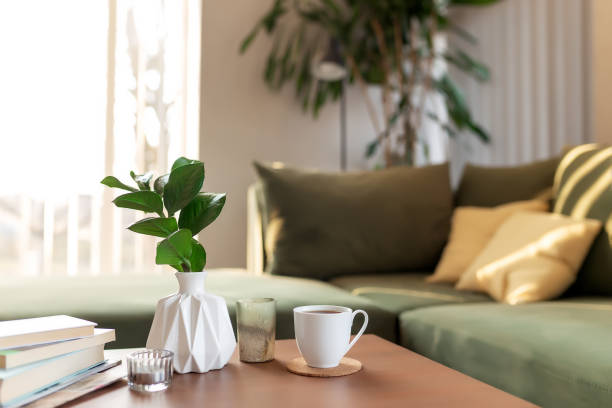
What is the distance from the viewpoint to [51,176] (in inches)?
126

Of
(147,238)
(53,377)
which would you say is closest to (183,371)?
(53,377)

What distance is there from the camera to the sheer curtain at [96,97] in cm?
314

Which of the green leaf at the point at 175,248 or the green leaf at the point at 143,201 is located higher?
the green leaf at the point at 143,201

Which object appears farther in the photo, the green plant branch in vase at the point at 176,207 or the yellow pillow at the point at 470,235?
the yellow pillow at the point at 470,235

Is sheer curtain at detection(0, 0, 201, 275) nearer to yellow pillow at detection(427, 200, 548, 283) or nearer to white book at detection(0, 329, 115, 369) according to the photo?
yellow pillow at detection(427, 200, 548, 283)

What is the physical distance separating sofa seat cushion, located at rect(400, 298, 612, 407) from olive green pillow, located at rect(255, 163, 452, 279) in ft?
2.06

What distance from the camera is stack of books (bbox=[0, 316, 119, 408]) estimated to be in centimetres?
74

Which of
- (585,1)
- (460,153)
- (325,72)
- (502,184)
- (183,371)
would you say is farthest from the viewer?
(460,153)

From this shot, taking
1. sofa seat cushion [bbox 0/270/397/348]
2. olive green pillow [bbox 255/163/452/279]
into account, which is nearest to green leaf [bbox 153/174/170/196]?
sofa seat cushion [bbox 0/270/397/348]

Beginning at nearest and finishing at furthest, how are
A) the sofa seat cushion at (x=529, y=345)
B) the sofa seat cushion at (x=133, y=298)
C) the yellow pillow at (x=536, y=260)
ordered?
the sofa seat cushion at (x=529, y=345) → the sofa seat cushion at (x=133, y=298) → the yellow pillow at (x=536, y=260)

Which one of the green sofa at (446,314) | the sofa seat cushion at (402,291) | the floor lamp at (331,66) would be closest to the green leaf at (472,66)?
the floor lamp at (331,66)

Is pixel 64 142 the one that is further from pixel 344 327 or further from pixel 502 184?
pixel 344 327

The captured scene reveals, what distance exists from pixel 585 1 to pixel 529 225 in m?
1.40

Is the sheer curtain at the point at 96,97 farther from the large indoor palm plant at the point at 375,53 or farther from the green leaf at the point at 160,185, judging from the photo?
the green leaf at the point at 160,185
